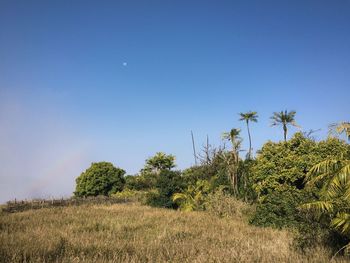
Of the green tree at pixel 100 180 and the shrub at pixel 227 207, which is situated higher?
the green tree at pixel 100 180

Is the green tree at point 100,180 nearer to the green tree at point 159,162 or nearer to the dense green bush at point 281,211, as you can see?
the green tree at point 159,162

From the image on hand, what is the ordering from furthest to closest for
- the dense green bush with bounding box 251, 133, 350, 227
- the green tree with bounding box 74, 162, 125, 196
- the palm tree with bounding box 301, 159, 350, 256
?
1. the green tree with bounding box 74, 162, 125, 196
2. the dense green bush with bounding box 251, 133, 350, 227
3. the palm tree with bounding box 301, 159, 350, 256

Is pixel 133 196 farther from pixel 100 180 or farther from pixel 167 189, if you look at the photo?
pixel 167 189

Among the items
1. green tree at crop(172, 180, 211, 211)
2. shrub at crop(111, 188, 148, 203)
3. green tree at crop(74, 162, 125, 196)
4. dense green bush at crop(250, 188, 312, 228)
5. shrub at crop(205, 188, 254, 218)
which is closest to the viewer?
dense green bush at crop(250, 188, 312, 228)

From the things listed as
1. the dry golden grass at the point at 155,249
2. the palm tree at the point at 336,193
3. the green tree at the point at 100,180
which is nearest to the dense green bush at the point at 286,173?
the dry golden grass at the point at 155,249

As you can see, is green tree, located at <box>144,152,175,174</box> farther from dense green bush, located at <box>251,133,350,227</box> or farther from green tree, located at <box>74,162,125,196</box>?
dense green bush, located at <box>251,133,350,227</box>

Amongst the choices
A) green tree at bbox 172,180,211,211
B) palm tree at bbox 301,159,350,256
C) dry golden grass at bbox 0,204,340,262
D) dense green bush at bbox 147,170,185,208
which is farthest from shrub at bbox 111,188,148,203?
palm tree at bbox 301,159,350,256

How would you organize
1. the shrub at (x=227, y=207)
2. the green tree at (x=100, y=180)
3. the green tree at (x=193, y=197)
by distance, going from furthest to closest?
the green tree at (x=100, y=180), the green tree at (x=193, y=197), the shrub at (x=227, y=207)

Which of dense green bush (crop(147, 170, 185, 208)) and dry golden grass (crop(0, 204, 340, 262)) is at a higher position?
dense green bush (crop(147, 170, 185, 208))

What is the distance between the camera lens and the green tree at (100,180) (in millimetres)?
44969

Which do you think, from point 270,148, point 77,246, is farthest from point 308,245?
point 270,148

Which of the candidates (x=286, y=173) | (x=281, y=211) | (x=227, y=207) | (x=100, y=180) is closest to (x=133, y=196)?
(x=100, y=180)

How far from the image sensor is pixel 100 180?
45.0 meters

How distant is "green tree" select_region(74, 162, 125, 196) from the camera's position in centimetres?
4497
